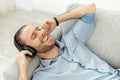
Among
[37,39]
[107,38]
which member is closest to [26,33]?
[37,39]

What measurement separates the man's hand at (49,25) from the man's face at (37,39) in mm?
92

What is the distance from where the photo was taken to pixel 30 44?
141 centimetres

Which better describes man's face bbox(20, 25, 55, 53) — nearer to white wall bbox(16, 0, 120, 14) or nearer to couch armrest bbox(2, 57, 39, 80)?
couch armrest bbox(2, 57, 39, 80)

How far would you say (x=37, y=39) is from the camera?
4.67 feet

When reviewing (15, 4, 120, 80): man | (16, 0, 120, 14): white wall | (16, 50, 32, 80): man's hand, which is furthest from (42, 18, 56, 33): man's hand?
(16, 0, 120, 14): white wall

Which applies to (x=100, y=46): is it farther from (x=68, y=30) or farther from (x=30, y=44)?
(x=30, y=44)

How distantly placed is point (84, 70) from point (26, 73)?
1.21 feet

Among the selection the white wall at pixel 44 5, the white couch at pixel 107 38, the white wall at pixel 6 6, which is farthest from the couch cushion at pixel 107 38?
the white wall at pixel 6 6

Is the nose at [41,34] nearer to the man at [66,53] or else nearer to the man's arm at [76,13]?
the man at [66,53]

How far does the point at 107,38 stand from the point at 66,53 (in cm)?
30

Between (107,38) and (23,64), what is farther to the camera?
(107,38)

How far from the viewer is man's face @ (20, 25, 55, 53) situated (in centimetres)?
142

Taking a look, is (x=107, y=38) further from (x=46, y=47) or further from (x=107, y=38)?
(x=46, y=47)

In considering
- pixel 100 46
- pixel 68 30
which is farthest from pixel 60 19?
pixel 100 46
